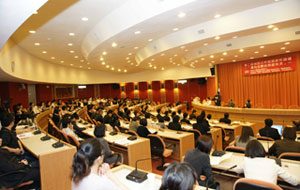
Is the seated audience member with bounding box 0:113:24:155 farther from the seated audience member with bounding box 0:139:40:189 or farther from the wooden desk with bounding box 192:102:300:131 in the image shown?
the wooden desk with bounding box 192:102:300:131

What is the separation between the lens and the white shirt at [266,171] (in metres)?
2.25

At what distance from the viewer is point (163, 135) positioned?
203 inches

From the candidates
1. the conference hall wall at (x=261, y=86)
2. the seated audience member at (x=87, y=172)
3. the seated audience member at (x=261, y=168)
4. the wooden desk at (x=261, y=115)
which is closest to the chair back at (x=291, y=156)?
the seated audience member at (x=261, y=168)

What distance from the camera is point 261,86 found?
12.9 metres

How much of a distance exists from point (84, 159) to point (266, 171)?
1980 mm

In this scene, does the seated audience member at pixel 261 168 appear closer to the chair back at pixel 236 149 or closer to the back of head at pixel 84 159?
the chair back at pixel 236 149

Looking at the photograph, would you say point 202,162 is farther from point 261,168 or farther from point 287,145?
point 287,145

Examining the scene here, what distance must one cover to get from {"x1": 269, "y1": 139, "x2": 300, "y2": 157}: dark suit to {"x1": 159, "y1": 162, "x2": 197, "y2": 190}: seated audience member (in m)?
2.86

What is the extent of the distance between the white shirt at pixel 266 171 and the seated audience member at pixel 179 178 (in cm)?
138

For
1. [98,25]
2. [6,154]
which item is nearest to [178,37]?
[98,25]

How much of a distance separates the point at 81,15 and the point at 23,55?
5595 mm

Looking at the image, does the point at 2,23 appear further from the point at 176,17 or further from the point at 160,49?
the point at 160,49

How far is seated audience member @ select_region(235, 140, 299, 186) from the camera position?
2252 mm

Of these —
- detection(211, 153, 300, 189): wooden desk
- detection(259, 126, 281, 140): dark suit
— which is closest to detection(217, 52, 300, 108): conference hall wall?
detection(259, 126, 281, 140): dark suit
